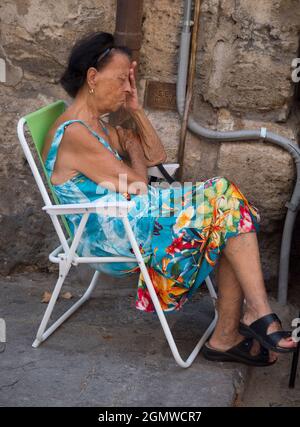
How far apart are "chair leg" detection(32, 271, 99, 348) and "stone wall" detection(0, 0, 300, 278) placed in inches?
29.5

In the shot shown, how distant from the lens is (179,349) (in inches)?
146

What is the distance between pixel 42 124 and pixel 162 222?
75 centimetres

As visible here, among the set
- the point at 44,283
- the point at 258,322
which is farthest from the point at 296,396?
the point at 44,283

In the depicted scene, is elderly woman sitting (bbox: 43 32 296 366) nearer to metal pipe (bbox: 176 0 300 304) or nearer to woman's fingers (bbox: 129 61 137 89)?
woman's fingers (bbox: 129 61 137 89)

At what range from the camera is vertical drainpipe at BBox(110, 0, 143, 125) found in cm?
406

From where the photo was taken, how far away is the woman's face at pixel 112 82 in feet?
11.9

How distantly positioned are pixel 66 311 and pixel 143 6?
5.41 ft

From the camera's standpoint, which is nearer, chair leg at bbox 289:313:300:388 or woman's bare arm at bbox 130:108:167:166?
chair leg at bbox 289:313:300:388

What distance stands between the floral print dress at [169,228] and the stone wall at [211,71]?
661 millimetres

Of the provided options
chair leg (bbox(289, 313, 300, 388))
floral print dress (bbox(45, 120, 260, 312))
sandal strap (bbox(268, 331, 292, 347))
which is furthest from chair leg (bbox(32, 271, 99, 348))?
chair leg (bbox(289, 313, 300, 388))

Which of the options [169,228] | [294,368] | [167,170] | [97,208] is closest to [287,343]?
[294,368]

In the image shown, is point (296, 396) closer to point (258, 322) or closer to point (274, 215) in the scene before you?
point (258, 322)

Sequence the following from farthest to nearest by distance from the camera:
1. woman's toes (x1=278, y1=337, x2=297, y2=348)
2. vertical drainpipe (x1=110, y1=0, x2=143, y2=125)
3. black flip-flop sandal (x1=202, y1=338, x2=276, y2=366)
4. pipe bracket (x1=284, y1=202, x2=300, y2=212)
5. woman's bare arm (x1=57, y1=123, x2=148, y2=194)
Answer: pipe bracket (x1=284, y1=202, x2=300, y2=212)
vertical drainpipe (x1=110, y1=0, x2=143, y2=125)
black flip-flop sandal (x1=202, y1=338, x2=276, y2=366)
woman's bare arm (x1=57, y1=123, x2=148, y2=194)
woman's toes (x1=278, y1=337, x2=297, y2=348)

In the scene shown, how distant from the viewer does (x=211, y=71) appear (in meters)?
4.18
